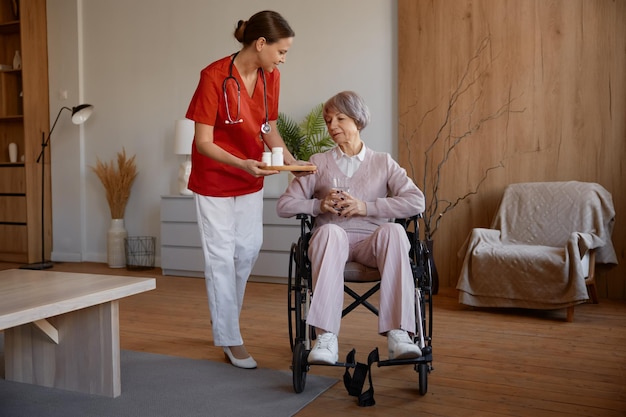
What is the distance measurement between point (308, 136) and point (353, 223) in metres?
2.22

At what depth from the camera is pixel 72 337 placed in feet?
7.14

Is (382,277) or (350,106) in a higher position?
(350,106)

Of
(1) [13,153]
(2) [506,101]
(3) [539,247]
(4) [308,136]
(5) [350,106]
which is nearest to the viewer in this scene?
(5) [350,106]

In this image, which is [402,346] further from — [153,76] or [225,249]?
A: [153,76]

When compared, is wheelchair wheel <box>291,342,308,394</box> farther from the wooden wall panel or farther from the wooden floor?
the wooden wall panel

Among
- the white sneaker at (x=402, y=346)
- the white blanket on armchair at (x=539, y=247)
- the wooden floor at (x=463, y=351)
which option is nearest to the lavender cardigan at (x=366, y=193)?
the white sneaker at (x=402, y=346)

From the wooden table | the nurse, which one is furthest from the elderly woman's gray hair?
the wooden table

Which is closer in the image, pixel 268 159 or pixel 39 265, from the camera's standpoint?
pixel 268 159

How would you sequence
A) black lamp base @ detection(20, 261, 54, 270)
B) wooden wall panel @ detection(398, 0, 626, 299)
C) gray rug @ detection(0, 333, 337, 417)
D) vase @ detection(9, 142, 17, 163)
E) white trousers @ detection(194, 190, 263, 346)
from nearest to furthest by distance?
1. gray rug @ detection(0, 333, 337, 417)
2. white trousers @ detection(194, 190, 263, 346)
3. wooden wall panel @ detection(398, 0, 626, 299)
4. black lamp base @ detection(20, 261, 54, 270)
5. vase @ detection(9, 142, 17, 163)

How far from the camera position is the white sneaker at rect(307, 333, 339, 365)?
6.62 ft

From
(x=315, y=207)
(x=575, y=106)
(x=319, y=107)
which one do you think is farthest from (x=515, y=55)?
(x=315, y=207)

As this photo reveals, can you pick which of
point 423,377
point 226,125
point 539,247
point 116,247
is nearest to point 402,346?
point 423,377

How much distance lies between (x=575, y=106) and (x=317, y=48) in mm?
1896

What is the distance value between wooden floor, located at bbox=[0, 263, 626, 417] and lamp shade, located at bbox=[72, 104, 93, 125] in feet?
6.64
